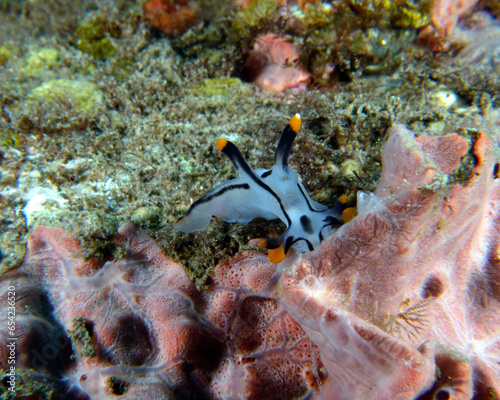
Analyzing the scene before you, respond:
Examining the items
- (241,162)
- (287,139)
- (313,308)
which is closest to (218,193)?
(241,162)

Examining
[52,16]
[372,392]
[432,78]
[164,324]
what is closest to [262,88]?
[432,78]

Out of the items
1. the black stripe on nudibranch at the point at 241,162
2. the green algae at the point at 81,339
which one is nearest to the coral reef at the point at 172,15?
the black stripe on nudibranch at the point at 241,162

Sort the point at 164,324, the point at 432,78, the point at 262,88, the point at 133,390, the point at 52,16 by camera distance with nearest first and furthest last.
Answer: the point at 133,390 < the point at 164,324 < the point at 432,78 < the point at 262,88 < the point at 52,16

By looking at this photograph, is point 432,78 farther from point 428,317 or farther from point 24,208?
point 24,208

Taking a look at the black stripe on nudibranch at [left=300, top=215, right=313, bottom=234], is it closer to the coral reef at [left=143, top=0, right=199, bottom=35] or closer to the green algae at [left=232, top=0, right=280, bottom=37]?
the green algae at [left=232, top=0, right=280, bottom=37]

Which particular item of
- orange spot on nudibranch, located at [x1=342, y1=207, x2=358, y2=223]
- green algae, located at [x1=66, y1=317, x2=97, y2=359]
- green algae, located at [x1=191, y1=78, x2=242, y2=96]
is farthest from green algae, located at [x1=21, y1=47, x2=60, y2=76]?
orange spot on nudibranch, located at [x1=342, y1=207, x2=358, y2=223]

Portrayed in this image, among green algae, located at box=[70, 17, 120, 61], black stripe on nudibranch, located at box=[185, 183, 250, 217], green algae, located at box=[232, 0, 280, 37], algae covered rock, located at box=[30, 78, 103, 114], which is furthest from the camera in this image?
green algae, located at box=[70, 17, 120, 61]
